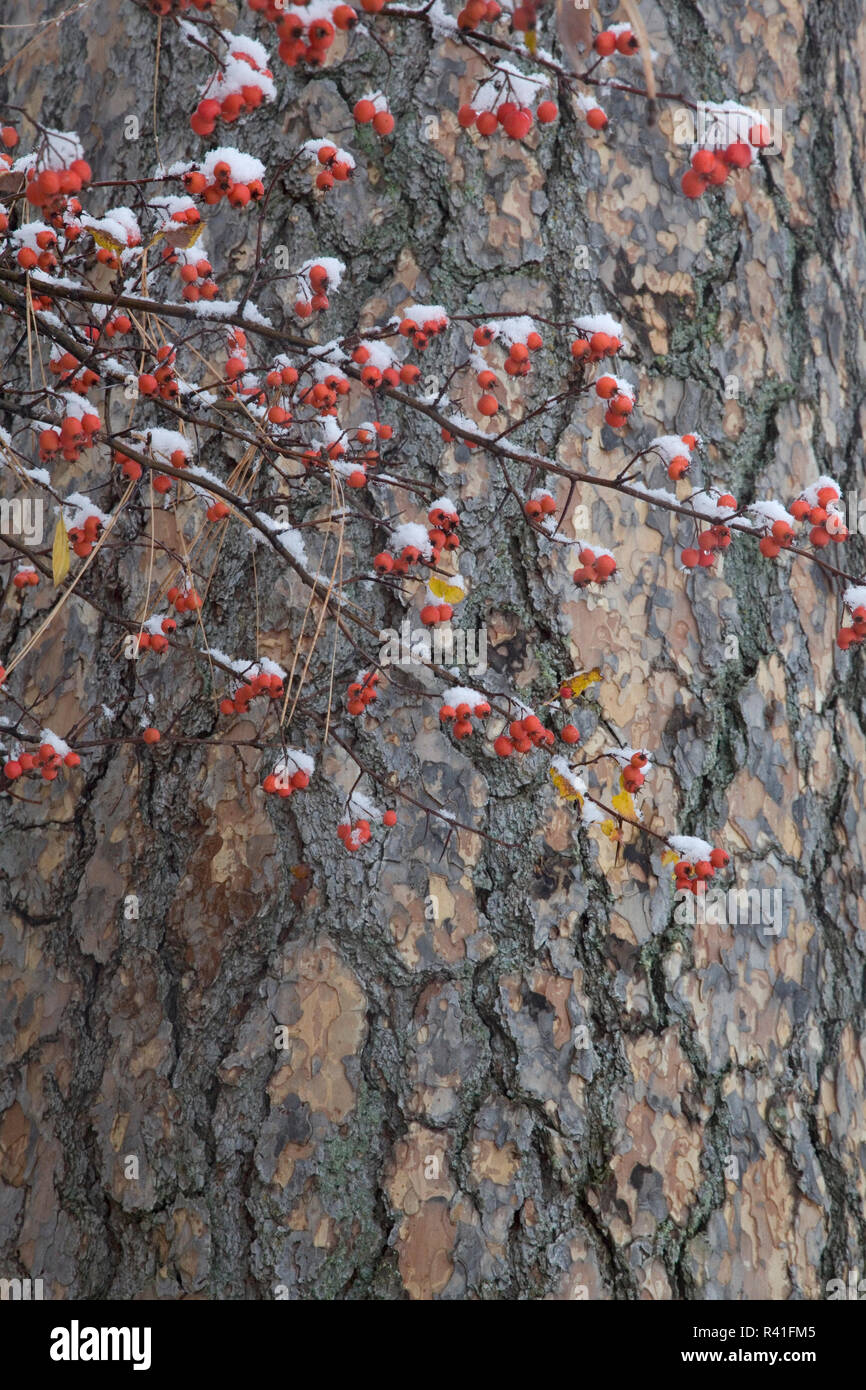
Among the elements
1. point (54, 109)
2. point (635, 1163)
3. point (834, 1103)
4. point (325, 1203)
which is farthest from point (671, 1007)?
point (54, 109)

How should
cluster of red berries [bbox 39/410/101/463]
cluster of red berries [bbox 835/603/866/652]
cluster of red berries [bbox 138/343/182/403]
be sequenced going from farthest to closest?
cluster of red berries [bbox 835/603/866/652] → cluster of red berries [bbox 39/410/101/463] → cluster of red berries [bbox 138/343/182/403]

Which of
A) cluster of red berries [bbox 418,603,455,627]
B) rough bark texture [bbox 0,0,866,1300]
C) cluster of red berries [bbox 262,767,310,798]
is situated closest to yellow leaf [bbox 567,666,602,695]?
rough bark texture [bbox 0,0,866,1300]

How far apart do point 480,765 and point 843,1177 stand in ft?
3.07

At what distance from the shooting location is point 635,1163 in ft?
5.49

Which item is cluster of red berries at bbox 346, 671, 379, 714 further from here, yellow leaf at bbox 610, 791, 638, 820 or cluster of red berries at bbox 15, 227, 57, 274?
cluster of red berries at bbox 15, 227, 57, 274

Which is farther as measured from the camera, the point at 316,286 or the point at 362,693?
the point at 362,693

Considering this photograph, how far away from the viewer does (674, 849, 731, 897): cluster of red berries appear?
1518 mm

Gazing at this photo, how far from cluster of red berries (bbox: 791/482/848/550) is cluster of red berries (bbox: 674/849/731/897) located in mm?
448

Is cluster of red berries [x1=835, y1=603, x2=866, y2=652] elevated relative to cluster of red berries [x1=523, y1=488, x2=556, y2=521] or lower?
lower

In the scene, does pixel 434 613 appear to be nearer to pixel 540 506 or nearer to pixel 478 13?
pixel 540 506

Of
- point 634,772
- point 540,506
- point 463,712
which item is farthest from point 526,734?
point 540,506

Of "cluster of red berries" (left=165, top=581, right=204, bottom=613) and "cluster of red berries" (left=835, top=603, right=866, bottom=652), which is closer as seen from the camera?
"cluster of red berries" (left=835, top=603, right=866, bottom=652)

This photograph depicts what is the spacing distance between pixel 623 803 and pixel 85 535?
0.92m

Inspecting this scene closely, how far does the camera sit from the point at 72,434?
127cm
